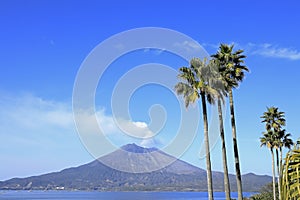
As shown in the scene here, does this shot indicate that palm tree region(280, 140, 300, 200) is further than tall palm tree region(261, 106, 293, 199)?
No

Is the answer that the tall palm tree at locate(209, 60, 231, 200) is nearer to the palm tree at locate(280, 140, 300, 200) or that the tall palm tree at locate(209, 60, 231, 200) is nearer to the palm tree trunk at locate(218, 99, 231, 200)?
the palm tree trunk at locate(218, 99, 231, 200)

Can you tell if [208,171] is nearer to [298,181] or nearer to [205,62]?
[205,62]

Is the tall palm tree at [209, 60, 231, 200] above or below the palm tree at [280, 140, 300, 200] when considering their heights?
above

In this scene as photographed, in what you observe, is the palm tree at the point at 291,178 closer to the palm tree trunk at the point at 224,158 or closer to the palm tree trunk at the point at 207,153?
the palm tree trunk at the point at 207,153

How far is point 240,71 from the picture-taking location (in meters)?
33.5

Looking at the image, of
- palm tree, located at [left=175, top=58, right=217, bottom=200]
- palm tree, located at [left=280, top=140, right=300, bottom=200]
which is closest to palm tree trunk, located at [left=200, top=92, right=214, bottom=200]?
palm tree, located at [left=175, top=58, right=217, bottom=200]

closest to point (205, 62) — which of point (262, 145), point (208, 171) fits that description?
point (208, 171)

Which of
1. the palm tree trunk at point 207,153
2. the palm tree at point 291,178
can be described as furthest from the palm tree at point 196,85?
the palm tree at point 291,178

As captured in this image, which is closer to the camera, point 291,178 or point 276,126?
point 291,178

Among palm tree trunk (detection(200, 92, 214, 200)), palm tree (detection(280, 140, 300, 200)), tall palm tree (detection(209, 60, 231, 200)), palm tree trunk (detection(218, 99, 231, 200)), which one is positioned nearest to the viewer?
palm tree (detection(280, 140, 300, 200))

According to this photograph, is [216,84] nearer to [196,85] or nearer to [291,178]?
[196,85]

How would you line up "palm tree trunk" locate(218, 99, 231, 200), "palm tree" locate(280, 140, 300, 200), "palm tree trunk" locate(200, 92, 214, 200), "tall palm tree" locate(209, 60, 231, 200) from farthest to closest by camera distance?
"palm tree trunk" locate(218, 99, 231, 200), "tall palm tree" locate(209, 60, 231, 200), "palm tree trunk" locate(200, 92, 214, 200), "palm tree" locate(280, 140, 300, 200)

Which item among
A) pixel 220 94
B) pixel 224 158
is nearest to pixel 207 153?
pixel 224 158

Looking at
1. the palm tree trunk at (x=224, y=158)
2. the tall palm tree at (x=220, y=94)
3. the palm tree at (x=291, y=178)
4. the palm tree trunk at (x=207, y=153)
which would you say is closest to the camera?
the palm tree at (x=291, y=178)
